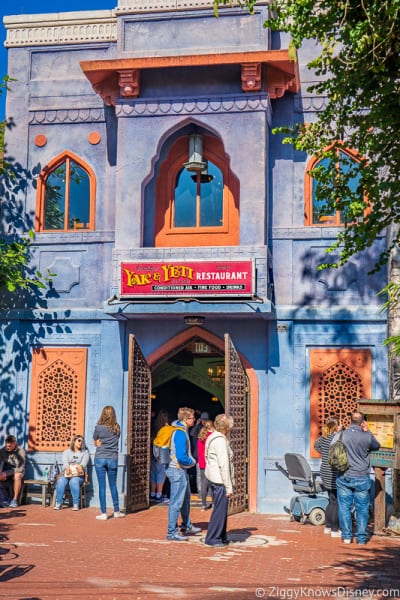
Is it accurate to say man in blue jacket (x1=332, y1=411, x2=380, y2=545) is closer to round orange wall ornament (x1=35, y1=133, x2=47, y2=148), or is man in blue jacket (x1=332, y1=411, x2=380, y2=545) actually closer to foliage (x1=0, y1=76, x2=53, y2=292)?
foliage (x1=0, y1=76, x2=53, y2=292)

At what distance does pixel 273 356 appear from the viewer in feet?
51.5

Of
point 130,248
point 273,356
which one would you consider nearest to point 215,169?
point 130,248

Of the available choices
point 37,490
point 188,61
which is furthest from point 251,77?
point 37,490

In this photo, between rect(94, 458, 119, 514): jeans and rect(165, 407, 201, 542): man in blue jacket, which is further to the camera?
rect(94, 458, 119, 514): jeans

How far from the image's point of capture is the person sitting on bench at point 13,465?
1563cm

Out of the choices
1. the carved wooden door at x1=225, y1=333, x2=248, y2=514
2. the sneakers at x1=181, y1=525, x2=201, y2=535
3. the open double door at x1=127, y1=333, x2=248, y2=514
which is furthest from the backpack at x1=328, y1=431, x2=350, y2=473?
the open double door at x1=127, y1=333, x2=248, y2=514

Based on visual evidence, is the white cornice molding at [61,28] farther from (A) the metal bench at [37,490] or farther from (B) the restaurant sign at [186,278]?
(A) the metal bench at [37,490]

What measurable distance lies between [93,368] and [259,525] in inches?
177

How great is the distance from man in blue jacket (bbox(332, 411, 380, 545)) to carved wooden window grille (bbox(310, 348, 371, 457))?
122 inches

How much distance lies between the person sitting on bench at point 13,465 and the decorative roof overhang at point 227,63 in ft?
21.7

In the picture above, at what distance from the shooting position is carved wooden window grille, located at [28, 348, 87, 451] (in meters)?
16.3

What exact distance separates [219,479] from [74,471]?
187 inches

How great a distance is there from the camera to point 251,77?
1548 centimetres

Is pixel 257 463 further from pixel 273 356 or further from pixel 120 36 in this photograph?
pixel 120 36
